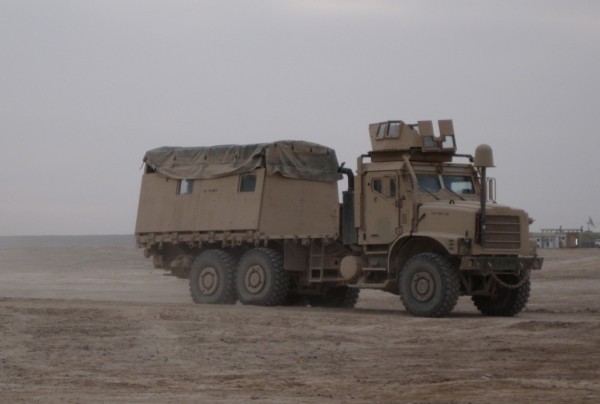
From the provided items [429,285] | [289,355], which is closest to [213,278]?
[429,285]

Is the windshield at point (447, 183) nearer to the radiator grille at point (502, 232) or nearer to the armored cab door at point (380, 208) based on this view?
the armored cab door at point (380, 208)

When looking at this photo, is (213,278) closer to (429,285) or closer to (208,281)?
(208,281)

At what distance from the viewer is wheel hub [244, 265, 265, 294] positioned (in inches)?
1025

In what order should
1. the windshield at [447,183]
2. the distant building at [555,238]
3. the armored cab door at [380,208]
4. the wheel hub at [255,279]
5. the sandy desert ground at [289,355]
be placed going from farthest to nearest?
the distant building at [555,238] < the wheel hub at [255,279] < the windshield at [447,183] < the armored cab door at [380,208] < the sandy desert ground at [289,355]

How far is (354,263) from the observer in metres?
23.9

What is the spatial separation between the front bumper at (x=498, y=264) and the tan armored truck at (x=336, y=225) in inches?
1.0

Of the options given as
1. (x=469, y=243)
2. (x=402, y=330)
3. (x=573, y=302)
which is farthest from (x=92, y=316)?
(x=573, y=302)

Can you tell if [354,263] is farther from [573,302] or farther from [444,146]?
[573,302]

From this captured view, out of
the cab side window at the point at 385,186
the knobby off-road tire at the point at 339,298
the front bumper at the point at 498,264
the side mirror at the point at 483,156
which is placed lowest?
the knobby off-road tire at the point at 339,298

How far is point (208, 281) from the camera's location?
27250 mm

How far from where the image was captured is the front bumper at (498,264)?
2202cm

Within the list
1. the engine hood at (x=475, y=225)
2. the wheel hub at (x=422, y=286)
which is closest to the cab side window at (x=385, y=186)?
the engine hood at (x=475, y=225)

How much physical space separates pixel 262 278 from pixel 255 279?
22 cm

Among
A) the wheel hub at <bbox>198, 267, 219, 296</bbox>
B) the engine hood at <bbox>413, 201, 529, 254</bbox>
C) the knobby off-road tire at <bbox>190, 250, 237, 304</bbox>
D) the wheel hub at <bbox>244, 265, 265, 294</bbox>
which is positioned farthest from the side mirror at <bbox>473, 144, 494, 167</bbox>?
the wheel hub at <bbox>198, 267, 219, 296</bbox>
